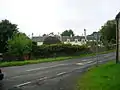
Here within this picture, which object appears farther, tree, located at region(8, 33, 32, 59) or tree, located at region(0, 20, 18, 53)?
tree, located at region(0, 20, 18, 53)

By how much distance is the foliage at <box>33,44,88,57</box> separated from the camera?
56375mm

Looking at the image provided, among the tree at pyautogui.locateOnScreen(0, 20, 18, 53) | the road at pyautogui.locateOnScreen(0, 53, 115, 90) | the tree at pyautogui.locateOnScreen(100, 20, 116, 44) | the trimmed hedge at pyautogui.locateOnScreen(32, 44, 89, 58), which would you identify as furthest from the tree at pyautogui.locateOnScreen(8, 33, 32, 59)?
the tree at pyautogui.locateOnScreen(100, 20, 116, 44)

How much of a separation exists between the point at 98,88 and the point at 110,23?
3277 inches

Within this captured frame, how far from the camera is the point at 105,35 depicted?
93.8 metres

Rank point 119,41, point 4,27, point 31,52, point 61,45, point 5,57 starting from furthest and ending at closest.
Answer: point 4,27, point 61,45, point 31,52, point 5,57, point 119,41

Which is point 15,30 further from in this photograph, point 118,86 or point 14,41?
point 118,86

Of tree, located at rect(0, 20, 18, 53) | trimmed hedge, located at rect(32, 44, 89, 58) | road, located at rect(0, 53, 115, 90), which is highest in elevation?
tree, located at rect(0, 20, 18, 53)

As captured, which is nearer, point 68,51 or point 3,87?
point 3,87

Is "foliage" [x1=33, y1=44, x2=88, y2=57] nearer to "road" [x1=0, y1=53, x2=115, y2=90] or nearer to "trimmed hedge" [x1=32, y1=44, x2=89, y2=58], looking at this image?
"trimmed hedge" [x1=32, y1=44, x2=89, y2=58]

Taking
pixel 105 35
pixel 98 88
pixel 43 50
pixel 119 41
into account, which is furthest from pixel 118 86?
pixel 105 35

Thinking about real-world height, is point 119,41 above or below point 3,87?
above

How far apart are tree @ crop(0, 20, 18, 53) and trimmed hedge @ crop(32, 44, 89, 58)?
781cm

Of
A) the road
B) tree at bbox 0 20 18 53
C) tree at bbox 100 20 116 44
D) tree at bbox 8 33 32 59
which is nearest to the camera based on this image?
the road

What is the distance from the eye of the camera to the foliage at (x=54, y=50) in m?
56.4
